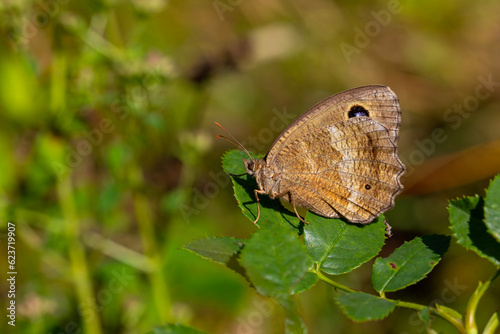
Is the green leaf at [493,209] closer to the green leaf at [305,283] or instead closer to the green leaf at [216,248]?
the green leaf at [305,283]

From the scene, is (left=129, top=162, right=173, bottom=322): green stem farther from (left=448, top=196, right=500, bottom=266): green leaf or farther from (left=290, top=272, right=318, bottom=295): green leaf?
(left=448, top=196, right=500, bottom=266): green leaf

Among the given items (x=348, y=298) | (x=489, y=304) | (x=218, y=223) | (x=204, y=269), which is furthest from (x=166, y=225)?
(x=489, y=304)

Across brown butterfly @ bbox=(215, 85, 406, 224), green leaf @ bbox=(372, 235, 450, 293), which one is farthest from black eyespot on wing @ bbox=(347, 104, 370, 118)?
green leaf @ bbox=(372, 235, 450, 293)

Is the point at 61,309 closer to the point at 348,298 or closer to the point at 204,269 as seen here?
the point at 204,269

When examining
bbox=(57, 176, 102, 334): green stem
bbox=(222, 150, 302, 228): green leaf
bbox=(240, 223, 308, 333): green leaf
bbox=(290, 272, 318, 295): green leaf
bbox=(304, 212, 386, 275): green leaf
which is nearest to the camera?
bbox=(240, 223, 308, 333): green leaf

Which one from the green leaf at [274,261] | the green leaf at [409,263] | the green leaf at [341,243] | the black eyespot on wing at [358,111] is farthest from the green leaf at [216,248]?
the black eyespot on wing at [358,111]

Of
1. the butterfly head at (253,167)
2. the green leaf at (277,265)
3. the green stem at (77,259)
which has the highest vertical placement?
the green leaf at (277,265)

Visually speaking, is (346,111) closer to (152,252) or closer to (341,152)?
(341,152)

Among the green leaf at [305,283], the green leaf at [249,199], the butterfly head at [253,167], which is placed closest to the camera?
the green leaf at [305,283]
